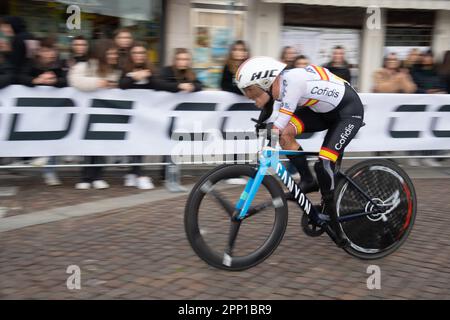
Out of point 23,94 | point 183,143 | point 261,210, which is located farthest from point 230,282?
point 23,94

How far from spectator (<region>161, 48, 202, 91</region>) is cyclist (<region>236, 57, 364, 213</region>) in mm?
2975

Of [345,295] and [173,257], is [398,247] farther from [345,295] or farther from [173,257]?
[173,257]

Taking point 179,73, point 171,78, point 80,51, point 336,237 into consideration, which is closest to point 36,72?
point 80,51

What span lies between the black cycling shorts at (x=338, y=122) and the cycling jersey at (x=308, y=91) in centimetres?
8

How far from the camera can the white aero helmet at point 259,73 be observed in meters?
3.98

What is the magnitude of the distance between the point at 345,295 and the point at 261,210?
0.87 metres

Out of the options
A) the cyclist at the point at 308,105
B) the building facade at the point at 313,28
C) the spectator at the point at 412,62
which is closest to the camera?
the cyclist at the point at 308,105

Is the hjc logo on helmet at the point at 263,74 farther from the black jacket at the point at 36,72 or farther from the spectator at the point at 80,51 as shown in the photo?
the spectator at the point at 80,51

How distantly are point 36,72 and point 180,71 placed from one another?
6.01 ft

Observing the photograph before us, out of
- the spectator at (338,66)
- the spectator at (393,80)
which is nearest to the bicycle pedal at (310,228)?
the spectator at (338,66)

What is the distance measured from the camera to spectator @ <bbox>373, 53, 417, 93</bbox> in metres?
8.72

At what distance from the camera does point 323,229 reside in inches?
Result: 178

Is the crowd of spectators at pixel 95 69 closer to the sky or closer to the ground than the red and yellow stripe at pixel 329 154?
closer to the sky
